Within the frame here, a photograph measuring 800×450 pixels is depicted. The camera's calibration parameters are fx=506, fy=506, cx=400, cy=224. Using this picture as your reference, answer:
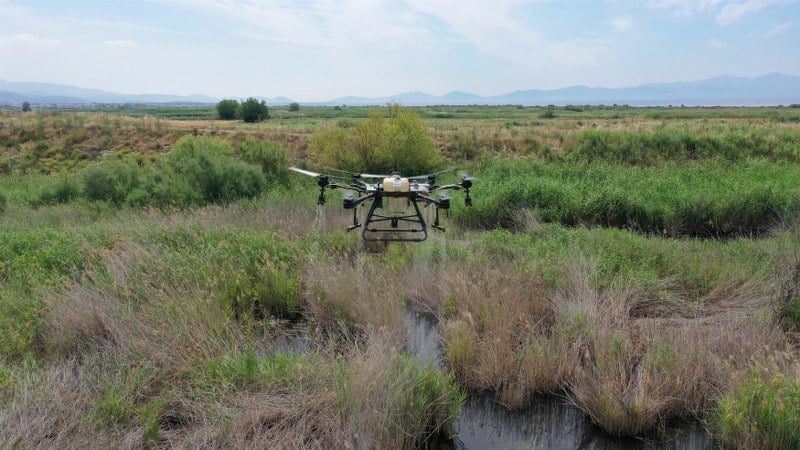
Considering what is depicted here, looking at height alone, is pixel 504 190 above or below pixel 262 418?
above

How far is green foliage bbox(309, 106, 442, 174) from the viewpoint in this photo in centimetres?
2175

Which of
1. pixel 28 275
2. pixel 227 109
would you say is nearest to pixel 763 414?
pixel 28 275

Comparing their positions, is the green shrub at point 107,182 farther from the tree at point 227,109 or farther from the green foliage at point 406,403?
the tree at point 227,109

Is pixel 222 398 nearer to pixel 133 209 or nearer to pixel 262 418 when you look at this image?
pixel 262 418

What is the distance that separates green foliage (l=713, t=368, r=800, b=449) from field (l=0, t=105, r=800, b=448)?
2 cm

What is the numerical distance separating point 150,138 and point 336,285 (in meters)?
36.0

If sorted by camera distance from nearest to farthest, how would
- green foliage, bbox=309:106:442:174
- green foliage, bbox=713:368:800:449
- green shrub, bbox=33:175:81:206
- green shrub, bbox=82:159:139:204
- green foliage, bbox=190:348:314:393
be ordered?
green foliage, bbox=713:368:800:449
green foliage, bbox=190:348:314:393
green shrub, bbox=82:159:139:204
green shrub, bbox=33:175:81:206
green foliage, bbox=309:106:442:174

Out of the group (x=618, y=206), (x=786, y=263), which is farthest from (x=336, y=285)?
(x=618, y=206)

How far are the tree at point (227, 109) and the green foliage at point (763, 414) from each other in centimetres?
7167

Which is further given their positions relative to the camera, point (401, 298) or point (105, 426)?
point (401, 298)

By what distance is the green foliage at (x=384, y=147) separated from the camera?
2175 cm

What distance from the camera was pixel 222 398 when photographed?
5.12 m

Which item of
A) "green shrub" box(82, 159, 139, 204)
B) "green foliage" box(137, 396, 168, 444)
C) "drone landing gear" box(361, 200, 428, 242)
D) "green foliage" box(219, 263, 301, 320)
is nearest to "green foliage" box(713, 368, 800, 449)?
"drone landing gear" box(361, 200, 428, 242)

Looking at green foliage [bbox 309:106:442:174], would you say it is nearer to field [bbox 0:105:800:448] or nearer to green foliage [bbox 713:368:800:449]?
field [bbox 0:105:800:448]
